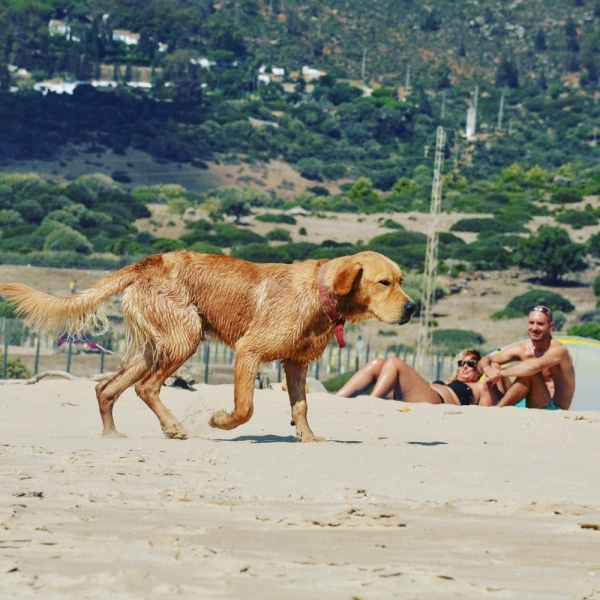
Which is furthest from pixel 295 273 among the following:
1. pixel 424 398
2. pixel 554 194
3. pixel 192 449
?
pixel 554 194

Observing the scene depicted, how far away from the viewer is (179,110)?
123 meters

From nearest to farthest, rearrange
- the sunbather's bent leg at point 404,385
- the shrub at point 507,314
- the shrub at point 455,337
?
1. the sunbather's bent leg at point 404,385
2. the shrub at point 455,337
3. the shrub at point 507,314

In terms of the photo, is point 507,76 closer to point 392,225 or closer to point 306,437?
point 392,225

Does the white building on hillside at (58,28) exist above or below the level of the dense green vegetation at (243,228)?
above

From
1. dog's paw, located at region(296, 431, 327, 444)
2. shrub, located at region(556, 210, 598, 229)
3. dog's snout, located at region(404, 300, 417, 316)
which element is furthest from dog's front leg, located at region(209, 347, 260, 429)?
shrub, located at region(556, 210, 598, 229)

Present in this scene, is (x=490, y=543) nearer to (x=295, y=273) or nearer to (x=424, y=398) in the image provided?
(x=295, y=273)

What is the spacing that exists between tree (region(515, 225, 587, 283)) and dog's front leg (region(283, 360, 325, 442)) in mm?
47363

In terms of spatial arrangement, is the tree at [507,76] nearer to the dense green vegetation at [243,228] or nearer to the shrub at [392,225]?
the dense green vegetation at [243,228]

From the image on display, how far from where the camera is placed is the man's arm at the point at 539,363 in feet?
36.2

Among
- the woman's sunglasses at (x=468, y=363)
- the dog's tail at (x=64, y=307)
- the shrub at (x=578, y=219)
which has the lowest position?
the woman's sunglasses at (x=468, y=363)

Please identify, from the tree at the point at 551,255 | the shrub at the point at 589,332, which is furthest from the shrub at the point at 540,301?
the shrub at the point at 589,332

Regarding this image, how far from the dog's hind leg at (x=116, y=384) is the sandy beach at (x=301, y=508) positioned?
0.48ft

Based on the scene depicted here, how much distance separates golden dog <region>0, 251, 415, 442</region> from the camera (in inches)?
341

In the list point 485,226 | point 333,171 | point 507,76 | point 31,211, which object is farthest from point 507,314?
point 507,76
